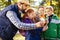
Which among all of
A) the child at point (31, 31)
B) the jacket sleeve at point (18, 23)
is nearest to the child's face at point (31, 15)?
the child at point (31, 31)

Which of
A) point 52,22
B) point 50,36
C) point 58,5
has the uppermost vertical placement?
point 58,5

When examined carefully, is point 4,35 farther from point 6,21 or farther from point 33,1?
point 33,1

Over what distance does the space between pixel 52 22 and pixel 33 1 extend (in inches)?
14.0

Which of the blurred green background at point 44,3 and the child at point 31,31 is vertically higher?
the blurred green background at point 44,3

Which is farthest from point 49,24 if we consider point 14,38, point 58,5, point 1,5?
point 1,5

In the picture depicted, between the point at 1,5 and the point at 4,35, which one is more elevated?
the point at 1,5

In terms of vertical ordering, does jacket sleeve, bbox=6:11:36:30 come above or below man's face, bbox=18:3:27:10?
below

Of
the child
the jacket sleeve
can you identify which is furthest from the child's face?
the jacket sleeve

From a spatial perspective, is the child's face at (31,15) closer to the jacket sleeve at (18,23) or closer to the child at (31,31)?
the child at (31,31)

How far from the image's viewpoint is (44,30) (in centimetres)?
286

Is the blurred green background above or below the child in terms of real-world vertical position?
above

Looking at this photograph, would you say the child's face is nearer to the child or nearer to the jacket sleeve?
the child

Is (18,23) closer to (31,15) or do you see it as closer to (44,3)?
(31,15)

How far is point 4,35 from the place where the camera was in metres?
2.84
